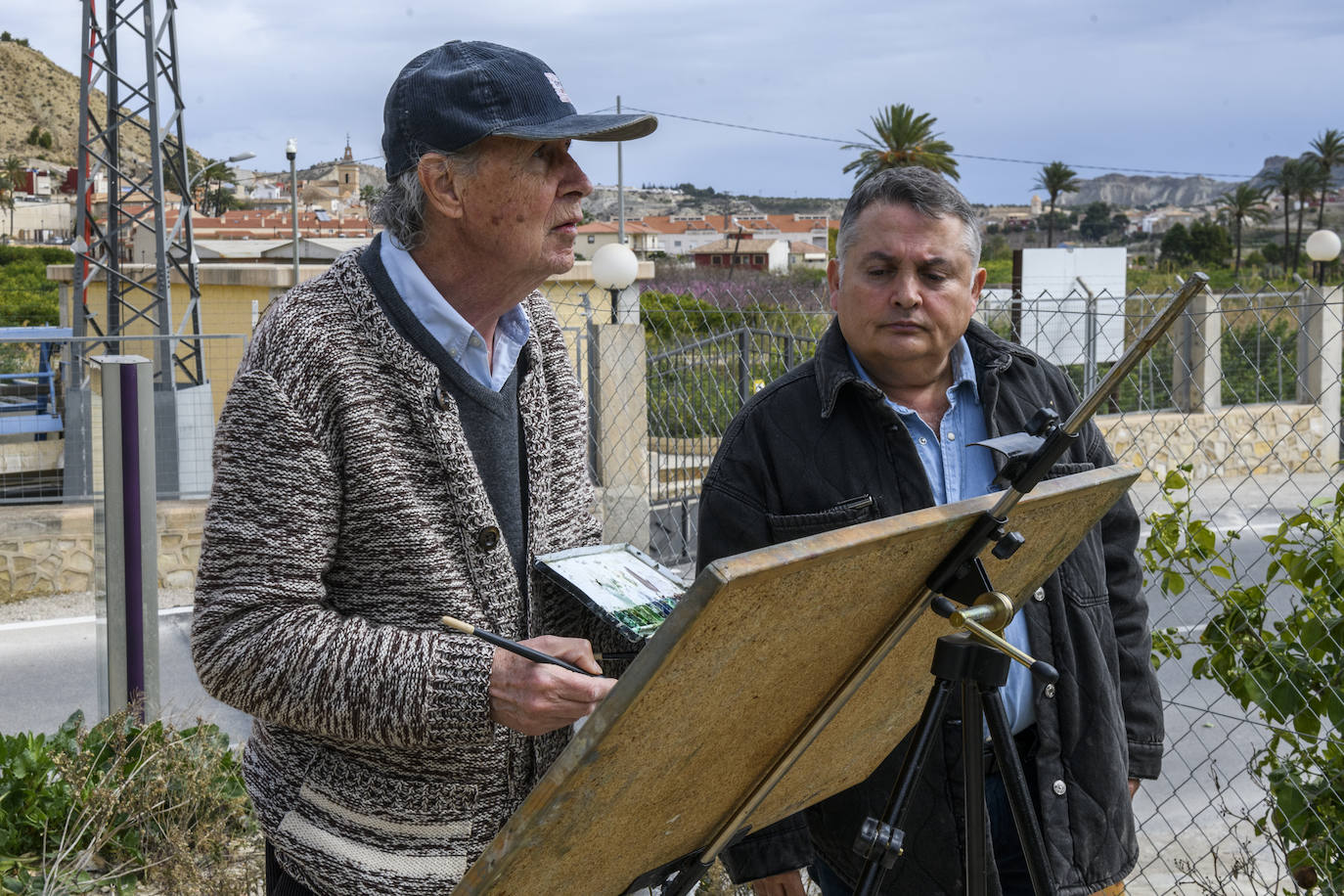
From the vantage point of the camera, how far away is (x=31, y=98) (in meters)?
108

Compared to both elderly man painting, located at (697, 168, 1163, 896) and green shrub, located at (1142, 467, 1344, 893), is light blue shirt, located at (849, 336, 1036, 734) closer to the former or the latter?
elderly man painting, located at (697, 168, 1163, 896)

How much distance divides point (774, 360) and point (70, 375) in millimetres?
4609

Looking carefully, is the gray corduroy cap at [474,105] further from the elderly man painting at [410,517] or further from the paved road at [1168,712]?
the paved road at [1168,712]

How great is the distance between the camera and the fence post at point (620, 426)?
8.02m

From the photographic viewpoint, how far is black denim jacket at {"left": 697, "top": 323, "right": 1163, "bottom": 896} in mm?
2111

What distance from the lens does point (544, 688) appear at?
154cm

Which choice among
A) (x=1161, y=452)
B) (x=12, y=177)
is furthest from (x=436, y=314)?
(x=12, y=177)

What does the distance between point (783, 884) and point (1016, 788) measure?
2.60 ft

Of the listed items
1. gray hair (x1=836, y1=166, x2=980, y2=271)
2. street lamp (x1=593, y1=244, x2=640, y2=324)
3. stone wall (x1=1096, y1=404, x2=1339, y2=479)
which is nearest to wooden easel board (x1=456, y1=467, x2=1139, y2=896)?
gray hair (x1=836, y1=166, x2=980, y2=271)

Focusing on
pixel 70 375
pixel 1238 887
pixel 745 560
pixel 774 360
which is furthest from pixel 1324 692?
pixel 70 375

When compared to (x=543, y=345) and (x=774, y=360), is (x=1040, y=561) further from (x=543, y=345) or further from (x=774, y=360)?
(x=774, y=360)

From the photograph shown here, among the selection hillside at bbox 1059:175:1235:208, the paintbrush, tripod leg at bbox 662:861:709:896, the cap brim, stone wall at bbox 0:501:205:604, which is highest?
hillside at bbox 1059:175:1235:208

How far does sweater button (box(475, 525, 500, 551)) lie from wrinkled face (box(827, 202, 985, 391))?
83 centimetres

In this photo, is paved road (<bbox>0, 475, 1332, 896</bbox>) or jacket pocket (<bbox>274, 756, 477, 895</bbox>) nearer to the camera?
jacket pocket (<bbox>274, 756, 477, 895</bbox>)
